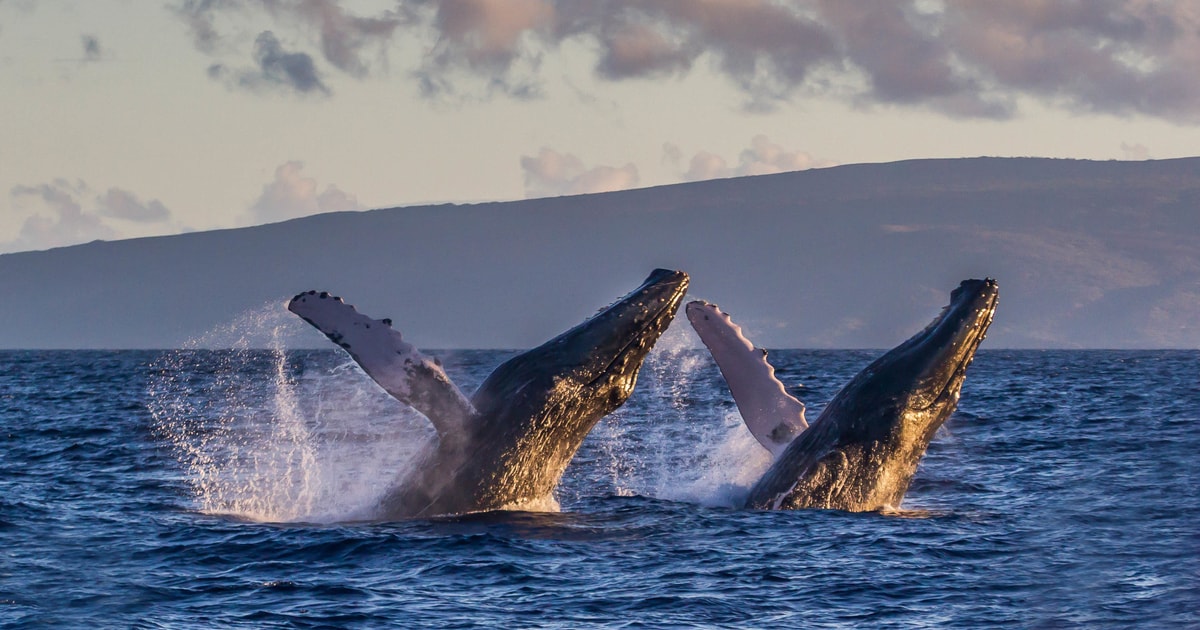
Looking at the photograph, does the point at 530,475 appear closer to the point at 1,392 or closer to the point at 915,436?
the point at 915,436

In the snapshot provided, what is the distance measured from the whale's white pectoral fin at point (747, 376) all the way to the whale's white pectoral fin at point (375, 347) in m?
2.92

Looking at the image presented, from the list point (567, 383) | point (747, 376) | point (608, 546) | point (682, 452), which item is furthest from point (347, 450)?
point (608, 546)

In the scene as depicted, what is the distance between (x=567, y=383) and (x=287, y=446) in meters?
12.7

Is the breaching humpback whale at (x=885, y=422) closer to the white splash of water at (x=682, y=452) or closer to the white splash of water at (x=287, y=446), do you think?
the white splash of water at (x=682, y=452)

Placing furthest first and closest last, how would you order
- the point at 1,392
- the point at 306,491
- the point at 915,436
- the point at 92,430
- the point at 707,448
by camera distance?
1. the point at 1,392
2. the point at 92,430
3. the point at 707,448
4. the point at 306,491
5. the point at 915,436

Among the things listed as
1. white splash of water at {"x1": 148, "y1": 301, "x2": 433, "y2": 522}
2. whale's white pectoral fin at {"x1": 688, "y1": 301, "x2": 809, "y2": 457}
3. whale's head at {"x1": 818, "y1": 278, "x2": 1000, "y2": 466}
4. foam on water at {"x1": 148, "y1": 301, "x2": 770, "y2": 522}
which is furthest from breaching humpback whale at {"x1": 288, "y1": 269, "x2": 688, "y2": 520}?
whale's head at {"x1": 818, "y1": 278, "x2": 1000, "y2": 466}

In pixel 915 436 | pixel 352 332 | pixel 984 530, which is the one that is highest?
pixel 352 332

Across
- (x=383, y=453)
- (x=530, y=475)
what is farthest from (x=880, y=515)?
(x=383, y=453)

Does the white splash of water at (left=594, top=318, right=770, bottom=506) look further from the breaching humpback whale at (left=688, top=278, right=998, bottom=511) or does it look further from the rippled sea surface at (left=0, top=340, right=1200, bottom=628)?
the breaching humpback whale at (left=688, top=278, right=998, bottom=511)

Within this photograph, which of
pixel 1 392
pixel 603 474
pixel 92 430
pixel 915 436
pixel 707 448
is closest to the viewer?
pixel 915 436

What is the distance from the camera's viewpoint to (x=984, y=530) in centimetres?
1416

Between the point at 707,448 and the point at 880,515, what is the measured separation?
22.6 feet

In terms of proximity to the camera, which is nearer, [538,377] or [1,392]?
[538,377]

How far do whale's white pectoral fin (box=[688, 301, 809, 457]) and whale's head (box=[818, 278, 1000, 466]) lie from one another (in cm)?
99
